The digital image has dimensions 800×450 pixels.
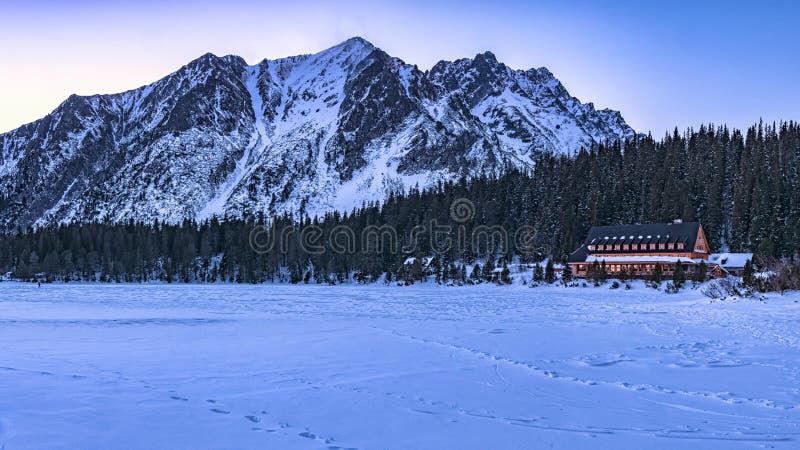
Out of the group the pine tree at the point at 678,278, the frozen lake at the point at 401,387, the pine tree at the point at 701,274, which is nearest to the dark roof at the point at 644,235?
the pine tree at the point at 701,274

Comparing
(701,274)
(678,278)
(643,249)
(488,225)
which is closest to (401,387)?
(678,278)

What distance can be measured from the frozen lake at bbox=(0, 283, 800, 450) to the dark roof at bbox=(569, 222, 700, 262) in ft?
194

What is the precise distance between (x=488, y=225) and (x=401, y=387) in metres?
97.5

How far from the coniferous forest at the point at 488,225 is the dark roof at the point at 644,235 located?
7.44 metres

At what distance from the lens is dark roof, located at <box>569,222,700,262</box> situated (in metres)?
77.5

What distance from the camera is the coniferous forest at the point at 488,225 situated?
91.9 meters

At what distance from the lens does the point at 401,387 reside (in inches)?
488

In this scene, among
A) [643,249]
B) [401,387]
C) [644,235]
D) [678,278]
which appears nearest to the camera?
[401,387]

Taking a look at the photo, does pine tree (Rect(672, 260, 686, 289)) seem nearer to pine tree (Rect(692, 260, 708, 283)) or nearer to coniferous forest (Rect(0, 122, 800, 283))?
pine tree (Rect(692, 260, 708, 283))

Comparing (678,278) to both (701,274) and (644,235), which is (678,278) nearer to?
(701,274)

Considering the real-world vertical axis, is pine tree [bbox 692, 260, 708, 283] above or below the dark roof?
below

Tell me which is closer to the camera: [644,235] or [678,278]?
[678,278]

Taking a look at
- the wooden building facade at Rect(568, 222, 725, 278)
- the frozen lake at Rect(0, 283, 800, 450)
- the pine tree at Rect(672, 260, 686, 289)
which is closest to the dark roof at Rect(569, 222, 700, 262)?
the wooden building facade at Rect(568, 222, 725, 278)

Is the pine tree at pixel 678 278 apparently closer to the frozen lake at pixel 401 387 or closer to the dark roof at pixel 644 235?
the dark roof at pixel 644 235
